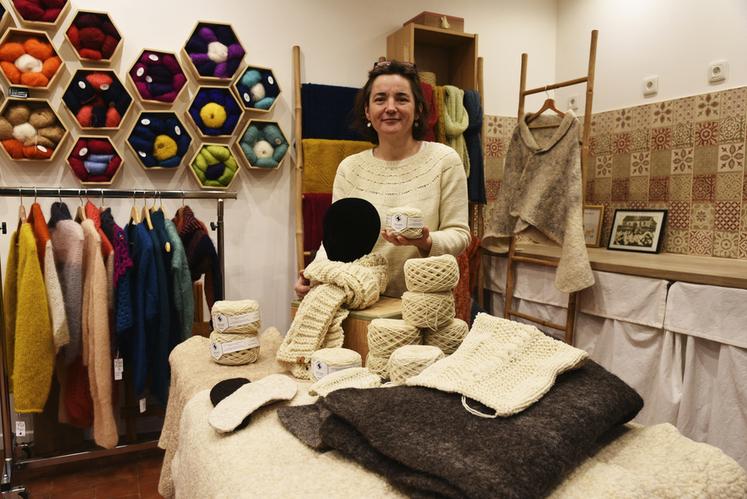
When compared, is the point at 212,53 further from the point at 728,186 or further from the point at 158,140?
the point at 728,186

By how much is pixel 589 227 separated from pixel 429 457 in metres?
2.62

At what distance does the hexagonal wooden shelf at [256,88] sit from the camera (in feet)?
8.54

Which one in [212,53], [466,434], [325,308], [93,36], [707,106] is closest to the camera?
[466,434]

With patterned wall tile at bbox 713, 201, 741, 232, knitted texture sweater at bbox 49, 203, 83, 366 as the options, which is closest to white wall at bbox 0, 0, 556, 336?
knitted texture sweater at bbox 49, 203, 83, 366

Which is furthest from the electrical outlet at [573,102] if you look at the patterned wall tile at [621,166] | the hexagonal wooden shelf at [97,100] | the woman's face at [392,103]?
the hexagonal wooden shelf at [97,100]

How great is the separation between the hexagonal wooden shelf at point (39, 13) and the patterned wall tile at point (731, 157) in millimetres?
2856

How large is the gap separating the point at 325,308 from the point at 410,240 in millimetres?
292

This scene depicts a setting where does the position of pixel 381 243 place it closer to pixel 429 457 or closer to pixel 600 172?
pixel 429 457

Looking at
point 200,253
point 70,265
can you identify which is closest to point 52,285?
point 70,265

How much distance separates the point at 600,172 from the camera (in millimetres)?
2973

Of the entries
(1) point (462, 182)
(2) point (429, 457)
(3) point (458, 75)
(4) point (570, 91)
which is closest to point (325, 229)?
(1) point (462, 182)

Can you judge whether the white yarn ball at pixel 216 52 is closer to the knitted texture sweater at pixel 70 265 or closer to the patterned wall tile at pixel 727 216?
the knitted texture sweater at pixel 70 265

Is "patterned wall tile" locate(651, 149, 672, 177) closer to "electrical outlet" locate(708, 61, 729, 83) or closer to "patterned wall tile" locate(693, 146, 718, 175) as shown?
"patterned wall tile" locate(693, 146, 718, 175)

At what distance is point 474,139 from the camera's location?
9.50 ft
